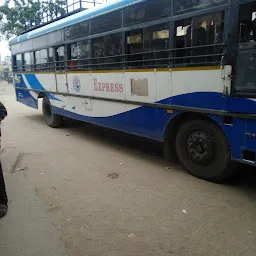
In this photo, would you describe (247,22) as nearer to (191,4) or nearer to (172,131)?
(191,4)

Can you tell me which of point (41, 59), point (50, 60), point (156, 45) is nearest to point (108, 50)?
point (156, 45)

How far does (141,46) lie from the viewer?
191 inches

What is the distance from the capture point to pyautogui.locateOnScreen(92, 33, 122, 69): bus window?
5.36 meters

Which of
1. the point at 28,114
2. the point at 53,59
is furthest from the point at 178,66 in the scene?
the point at 28,114

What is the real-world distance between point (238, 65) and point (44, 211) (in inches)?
116

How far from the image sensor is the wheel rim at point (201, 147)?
13.6ft

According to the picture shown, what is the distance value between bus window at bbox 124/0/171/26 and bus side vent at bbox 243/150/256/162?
2.29m

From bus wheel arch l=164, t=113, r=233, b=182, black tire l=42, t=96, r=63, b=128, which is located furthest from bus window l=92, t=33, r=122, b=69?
black tire l=42, t=96, r=63, b=128

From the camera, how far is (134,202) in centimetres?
373

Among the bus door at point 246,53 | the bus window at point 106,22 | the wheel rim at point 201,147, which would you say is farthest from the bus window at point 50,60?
the bus door at point 246,53

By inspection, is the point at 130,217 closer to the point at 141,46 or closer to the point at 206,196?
the point at 206,196

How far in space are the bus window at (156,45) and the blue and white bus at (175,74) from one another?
0.6 inches

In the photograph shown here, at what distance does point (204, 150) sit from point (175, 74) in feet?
3.95

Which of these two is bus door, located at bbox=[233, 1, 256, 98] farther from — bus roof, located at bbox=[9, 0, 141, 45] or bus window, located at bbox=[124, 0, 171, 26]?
bus roof, located at bbox=[9, 0, 141, 45]
